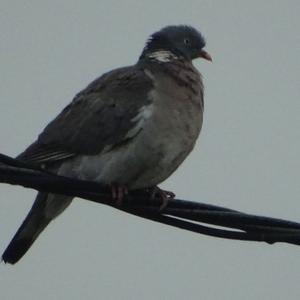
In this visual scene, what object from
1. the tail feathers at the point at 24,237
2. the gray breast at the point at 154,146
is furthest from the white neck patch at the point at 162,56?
the tail feathers at the point at 24,237

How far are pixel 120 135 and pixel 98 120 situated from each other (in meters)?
0.25

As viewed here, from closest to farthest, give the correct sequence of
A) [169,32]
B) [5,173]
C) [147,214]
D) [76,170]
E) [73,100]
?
[5,173] < [147,214] < [76,170] < [73,100] < [169,32]

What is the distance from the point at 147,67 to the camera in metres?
6.19

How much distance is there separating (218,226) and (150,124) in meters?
1.56

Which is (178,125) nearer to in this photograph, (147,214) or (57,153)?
(57,153)

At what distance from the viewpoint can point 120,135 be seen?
18.1 ft

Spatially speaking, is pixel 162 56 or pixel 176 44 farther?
pixel 176 44

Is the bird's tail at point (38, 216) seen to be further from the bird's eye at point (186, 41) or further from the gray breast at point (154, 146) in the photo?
the bird's eye at point (186, 41)

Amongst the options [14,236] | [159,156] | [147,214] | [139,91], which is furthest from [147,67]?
[147,214]

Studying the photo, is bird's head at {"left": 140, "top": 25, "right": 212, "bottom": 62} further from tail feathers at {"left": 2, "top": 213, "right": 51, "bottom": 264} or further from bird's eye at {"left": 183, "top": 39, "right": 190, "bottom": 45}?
tail feathers at {"left": 2, "top": 213, "right": 51, "bottom": 264}

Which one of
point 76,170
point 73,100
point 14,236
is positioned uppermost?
point 73,100

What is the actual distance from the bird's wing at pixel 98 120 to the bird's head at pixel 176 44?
1.96 feet

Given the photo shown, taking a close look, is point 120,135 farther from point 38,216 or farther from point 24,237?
point 24,237

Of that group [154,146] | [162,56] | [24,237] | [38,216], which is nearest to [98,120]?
[154,146]
